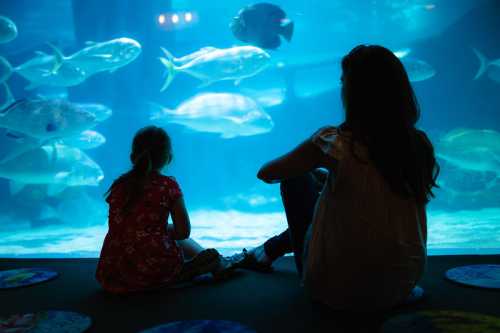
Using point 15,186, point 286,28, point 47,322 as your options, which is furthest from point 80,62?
point 47,322

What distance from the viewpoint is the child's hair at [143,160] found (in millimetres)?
2385

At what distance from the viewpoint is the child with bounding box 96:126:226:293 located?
7.82ft

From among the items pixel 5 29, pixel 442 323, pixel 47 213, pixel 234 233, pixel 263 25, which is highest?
pixel 5 29

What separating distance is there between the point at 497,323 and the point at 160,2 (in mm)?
15983

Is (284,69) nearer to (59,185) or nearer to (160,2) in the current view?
(160,2)

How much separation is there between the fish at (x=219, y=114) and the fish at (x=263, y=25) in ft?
5.69

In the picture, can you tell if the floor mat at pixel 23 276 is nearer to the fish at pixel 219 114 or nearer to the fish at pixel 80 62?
the fish at pixel 219 114

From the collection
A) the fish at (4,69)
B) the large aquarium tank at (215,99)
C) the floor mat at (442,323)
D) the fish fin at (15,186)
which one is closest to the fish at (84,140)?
the large aquarium tank at (215,99)

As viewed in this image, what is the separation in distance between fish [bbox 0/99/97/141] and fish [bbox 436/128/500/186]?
663 cm

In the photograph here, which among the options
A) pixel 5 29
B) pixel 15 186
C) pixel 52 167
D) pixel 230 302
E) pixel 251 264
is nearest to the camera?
pixel 230 302

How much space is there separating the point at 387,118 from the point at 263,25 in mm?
5244

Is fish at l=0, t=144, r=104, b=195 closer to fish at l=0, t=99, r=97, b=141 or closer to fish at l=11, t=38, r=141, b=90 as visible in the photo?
fish at l=11, t=38, r=141, b=90

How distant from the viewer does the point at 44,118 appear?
262 inches

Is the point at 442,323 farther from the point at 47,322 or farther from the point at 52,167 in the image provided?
→ the point at 52,167
